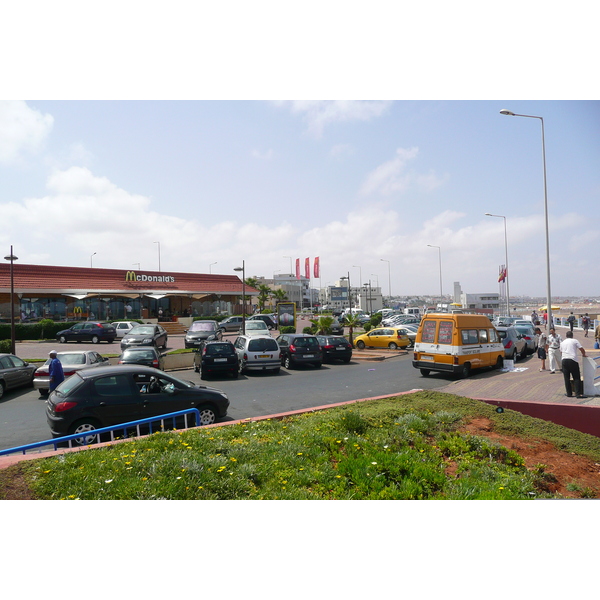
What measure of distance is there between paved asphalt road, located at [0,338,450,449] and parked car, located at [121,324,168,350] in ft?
18.9

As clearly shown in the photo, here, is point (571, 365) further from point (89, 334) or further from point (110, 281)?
point (110, 281)

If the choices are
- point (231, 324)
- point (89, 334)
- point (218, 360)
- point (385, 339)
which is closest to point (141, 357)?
point (218, 360)

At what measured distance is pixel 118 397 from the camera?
8469mm

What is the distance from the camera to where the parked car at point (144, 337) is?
79.1ft

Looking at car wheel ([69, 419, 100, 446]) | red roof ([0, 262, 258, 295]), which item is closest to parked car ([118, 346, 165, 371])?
car wheel ([69, 419, 100, 446])

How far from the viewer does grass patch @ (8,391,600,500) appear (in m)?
5.12

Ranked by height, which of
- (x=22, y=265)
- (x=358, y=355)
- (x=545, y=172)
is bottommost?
(x=358, y=355)

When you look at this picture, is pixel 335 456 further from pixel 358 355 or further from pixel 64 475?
pixel 358 355

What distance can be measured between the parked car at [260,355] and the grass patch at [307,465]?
31.8ft

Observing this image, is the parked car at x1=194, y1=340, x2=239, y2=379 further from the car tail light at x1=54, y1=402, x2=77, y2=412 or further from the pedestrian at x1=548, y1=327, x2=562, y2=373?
the pedestrian at x1=548, y1=327, x2=562, y2=373

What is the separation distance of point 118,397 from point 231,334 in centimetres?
3074

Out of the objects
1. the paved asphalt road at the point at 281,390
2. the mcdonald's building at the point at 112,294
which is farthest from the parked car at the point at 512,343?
the mcdonald's building at the point at 112,294

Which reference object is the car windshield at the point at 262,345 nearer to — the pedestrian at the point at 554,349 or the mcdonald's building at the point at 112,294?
the pedestrian at the point at 554,349
